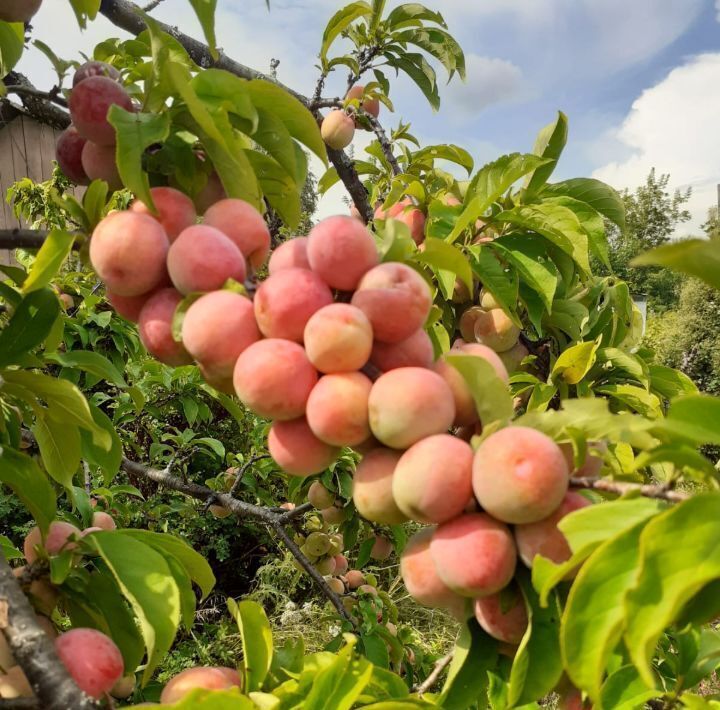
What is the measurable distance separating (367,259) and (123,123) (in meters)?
0.30

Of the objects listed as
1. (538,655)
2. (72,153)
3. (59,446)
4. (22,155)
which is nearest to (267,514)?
(59,446)

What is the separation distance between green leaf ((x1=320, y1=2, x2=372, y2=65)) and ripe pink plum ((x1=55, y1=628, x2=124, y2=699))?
5.57ft

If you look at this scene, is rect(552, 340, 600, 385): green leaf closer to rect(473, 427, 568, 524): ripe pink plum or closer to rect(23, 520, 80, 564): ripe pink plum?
rect(473, 427, 568, 524): ripe pink plum

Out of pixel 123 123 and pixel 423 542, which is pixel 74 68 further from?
pixel 423 542

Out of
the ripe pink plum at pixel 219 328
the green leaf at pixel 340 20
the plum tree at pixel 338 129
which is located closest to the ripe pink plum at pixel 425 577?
the ripe pink plum at pixel 219 328

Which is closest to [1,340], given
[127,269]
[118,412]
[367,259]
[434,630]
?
[127,269]

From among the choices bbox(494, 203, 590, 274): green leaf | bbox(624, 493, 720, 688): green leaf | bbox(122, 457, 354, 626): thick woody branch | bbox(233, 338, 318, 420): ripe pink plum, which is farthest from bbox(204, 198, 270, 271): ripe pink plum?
bbox(122, 457, 354, 626): thick woody branch

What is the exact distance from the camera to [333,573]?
2.49 meters

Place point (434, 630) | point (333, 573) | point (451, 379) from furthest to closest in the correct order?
point (434, 630)
point (333, 573)
point (451, 379)

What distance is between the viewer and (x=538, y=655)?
0.54 m

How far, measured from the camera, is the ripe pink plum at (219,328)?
22.7 inches

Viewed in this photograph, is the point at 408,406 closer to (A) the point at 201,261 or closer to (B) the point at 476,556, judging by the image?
(B) the point at 476,556

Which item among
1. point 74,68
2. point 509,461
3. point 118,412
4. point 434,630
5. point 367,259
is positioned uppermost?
point 74,68

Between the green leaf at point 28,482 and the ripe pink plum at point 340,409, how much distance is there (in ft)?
1.61
